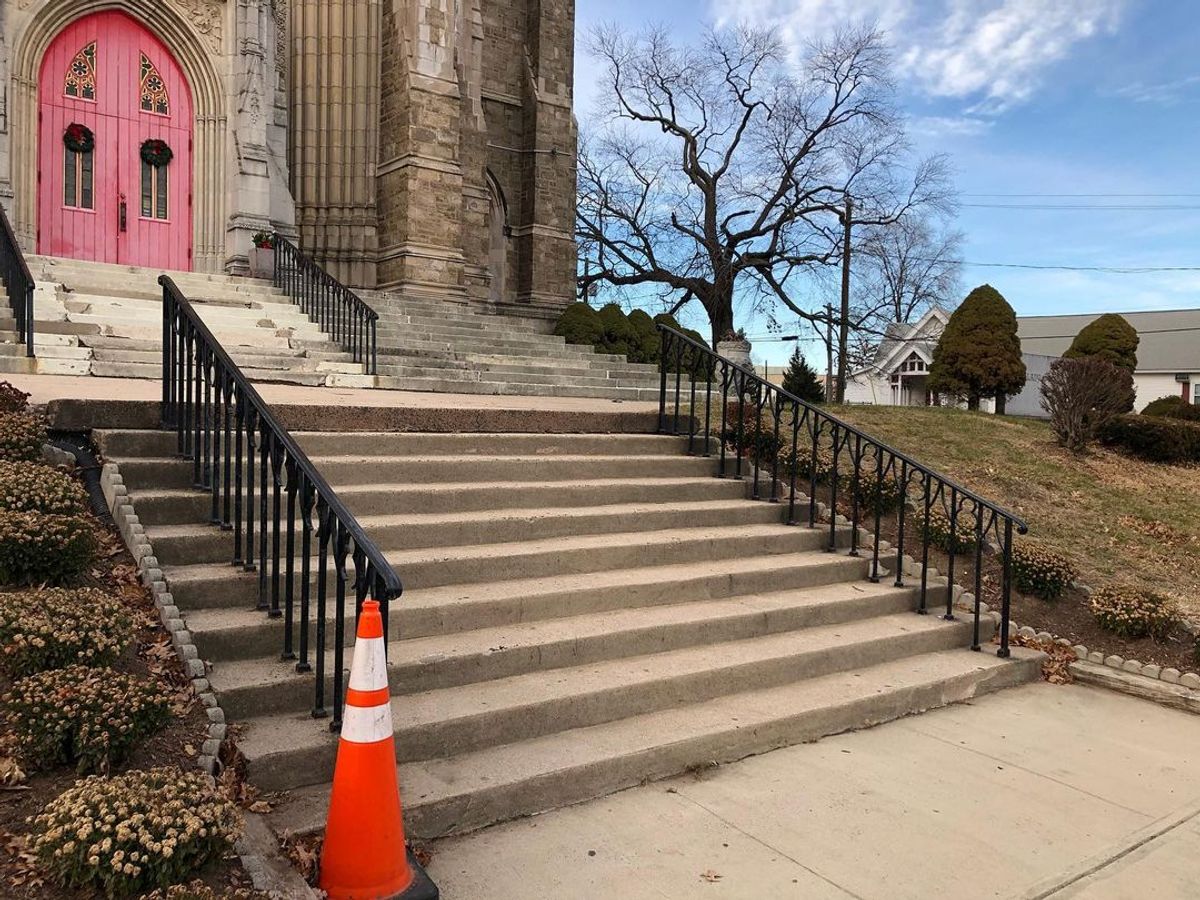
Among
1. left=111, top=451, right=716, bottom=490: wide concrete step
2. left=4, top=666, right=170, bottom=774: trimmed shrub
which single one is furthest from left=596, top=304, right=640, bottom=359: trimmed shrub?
left=4, top=666, right=170, bottom=774: trimmed shrub

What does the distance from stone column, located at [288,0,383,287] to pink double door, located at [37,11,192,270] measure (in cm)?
265

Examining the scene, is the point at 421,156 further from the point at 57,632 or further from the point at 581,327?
the point at 57,632

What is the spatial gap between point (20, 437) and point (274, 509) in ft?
5.41

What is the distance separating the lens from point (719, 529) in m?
6.02

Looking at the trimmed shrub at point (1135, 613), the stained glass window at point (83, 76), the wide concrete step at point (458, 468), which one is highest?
the stained glass window at point (83, 76)

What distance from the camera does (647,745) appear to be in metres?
3.70

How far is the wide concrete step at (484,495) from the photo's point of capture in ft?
14.6

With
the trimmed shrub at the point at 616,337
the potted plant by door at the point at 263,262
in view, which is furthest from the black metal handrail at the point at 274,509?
the trimmed shrub at the point at 616,337

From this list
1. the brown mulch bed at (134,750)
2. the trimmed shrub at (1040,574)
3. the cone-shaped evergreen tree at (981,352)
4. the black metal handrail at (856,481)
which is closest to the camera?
the brown mulch bed at (134,750)

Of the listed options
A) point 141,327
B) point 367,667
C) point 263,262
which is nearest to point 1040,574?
point 367,667

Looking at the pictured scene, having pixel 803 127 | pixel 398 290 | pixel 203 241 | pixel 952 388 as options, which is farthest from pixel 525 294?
pixel 803 127

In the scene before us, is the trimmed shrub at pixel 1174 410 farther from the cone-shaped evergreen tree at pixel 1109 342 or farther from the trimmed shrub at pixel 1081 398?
the trimmed shrub at pixel 1081 398

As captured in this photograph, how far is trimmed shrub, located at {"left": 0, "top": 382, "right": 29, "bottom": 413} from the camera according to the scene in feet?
15.7

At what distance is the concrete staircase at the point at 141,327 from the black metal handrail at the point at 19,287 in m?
0.15
